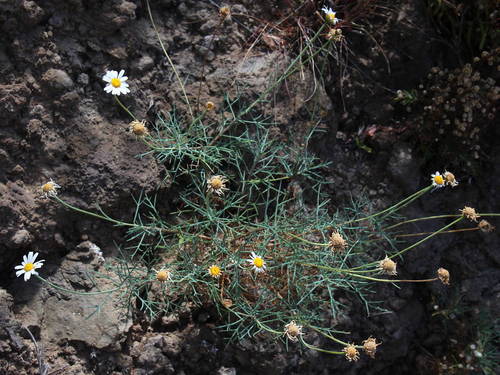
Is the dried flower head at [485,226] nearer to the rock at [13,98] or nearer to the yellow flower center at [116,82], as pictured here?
the yellow flower center at [116,82]

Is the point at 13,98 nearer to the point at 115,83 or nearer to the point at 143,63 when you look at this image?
the point at 115,83

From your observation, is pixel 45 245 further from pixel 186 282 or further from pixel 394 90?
pixel 394 90

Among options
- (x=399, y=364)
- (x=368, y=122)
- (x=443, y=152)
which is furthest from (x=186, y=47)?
(x=399, y=364)

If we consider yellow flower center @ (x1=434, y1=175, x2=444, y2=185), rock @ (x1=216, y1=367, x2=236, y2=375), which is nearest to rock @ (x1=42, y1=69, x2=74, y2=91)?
rock @ (x1=216, y1=367, x2=236, y2=375)

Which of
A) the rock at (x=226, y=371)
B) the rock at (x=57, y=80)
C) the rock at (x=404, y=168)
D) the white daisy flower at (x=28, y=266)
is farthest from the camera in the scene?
the rock at (x=404, y=168)

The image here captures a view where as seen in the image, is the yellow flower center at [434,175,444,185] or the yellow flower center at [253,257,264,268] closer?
the yellow flower center at [253,257,264,268]

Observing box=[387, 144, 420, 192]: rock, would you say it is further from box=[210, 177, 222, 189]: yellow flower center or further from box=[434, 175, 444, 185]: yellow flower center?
box=[210, 177, 222, 189]: yellow flower center

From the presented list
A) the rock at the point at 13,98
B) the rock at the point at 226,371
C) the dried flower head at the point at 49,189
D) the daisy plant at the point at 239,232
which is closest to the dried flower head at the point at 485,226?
the daisy plant at the point at 239,232

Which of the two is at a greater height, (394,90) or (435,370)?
(394,90)
